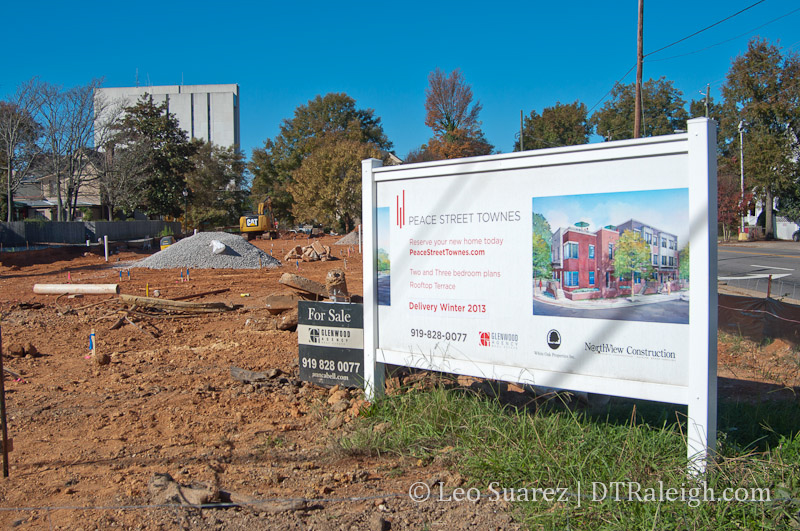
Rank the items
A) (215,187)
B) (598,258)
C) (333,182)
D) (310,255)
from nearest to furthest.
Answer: (598,258) → (310,255) → (333,182) → (215,187)

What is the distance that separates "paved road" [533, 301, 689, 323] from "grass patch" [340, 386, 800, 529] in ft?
2.15

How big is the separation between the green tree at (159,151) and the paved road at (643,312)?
53.7 m

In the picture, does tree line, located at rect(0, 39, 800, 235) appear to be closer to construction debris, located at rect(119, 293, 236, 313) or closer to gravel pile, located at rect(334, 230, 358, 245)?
gravel pile, located at rect(334, 230, 358, 245)

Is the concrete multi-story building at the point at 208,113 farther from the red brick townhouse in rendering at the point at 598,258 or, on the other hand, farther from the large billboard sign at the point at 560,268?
the red brick townhouse in rendering at the point at 598,258

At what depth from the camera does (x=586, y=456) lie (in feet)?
12.7

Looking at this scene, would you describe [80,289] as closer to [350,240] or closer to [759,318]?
[759,318]

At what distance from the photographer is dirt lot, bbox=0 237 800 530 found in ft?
12.3

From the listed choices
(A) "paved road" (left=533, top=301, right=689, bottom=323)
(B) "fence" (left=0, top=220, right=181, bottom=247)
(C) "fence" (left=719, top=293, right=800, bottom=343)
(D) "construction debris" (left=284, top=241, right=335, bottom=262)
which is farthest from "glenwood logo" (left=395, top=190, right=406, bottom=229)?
(B) "fence" (left=0, top=220, right=181, bottom=247)

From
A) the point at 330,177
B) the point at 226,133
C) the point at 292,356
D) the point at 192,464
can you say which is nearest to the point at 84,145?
the point at 330,177

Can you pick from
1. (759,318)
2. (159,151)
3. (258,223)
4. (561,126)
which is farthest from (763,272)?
(561,126)

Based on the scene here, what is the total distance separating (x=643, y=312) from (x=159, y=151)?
5612cm

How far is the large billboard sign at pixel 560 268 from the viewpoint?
3.84 meters

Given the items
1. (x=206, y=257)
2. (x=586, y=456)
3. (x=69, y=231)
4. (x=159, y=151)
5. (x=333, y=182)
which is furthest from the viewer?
(x=159, y=151)

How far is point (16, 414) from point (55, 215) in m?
56.2
